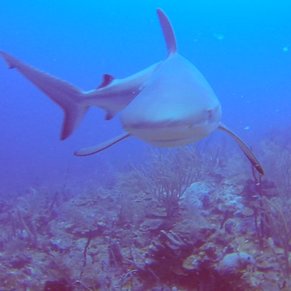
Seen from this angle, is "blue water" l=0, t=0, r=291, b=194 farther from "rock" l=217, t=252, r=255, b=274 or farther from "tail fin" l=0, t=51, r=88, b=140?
"rock" l=217, t=252, r=255, b=274

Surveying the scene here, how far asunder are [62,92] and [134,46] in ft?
454

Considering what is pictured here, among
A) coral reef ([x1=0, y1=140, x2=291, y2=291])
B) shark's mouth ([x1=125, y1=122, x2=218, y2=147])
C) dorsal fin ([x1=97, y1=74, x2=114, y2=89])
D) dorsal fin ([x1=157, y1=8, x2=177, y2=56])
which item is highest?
dorsal fin ([x1=157, y1=8, x2=177, y2=56])

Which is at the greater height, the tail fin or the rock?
the tail fin

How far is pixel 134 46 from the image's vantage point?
13725cm

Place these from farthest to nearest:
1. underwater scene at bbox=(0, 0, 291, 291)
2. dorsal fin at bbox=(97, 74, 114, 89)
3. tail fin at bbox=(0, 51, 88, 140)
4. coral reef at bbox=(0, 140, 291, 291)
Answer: coral reef at bbox=(0, 140, 291, 291) → dorsal fin at bbox=(97, 74, 114, 89) → tail fin at bbox=(0, 51, 88, 140) → underwater scene at bbox=(0, 0, 291, 291)

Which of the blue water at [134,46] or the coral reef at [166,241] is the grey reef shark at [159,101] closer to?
the coral reef at [166,241]

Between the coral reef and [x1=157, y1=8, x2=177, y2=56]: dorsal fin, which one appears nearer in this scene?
[x1=157, y1=8, x2=177, y2=56]: dorsal fin

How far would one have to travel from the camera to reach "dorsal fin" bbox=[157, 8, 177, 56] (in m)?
3.59

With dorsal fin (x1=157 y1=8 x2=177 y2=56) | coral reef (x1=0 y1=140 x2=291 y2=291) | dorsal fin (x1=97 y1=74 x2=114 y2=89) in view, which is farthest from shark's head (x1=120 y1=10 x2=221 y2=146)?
coral reef (x1=0 y1=140 x2=291 y2=291)

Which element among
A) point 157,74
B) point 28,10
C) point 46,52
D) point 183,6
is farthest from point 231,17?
point 157,74

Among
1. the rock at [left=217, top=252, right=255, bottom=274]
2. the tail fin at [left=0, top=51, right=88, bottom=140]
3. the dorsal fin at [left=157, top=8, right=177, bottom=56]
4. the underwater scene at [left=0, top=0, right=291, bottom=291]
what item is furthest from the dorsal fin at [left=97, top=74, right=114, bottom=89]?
the rock at [left=217, top=252, right=255, bottom=274]

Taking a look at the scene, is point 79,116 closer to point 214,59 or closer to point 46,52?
point 46,52

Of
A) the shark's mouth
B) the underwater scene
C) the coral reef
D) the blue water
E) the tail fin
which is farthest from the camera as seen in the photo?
the blue water

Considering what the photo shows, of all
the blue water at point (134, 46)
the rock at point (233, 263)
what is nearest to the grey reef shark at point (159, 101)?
the rock at point (233, 263)
